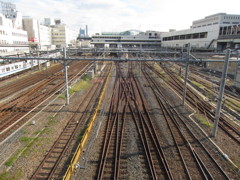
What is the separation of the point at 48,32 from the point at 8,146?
71454mm

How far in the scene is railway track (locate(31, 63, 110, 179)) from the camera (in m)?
6.70

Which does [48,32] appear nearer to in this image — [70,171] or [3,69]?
[3,69]

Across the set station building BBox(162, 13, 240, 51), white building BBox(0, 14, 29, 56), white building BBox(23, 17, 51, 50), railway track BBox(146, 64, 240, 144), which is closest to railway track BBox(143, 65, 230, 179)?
railway track BBox(146, 64, 240, 144)

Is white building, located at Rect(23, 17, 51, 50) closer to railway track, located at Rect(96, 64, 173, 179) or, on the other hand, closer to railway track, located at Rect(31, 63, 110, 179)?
railway track, located at Rect(96, 64, 173, 179)

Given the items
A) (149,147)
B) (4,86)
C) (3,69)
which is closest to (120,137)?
(149,147)

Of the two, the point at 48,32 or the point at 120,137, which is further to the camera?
the point at 48,32

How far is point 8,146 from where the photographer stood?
27.1 ft

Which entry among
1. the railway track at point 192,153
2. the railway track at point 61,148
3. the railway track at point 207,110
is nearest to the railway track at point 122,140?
the railway track at point 192,153

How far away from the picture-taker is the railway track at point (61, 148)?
670cm

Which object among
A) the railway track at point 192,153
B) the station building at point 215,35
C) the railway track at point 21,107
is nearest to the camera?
the railway track at point 192,153

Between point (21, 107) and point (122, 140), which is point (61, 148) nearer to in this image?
point (122, 140)

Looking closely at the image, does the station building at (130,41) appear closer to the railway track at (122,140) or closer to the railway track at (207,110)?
the railway track at (207,110)

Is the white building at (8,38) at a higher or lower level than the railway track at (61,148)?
higher

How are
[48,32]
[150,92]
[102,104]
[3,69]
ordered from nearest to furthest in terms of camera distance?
[102,104]
[150,92]
[3,69]
[48,32]
